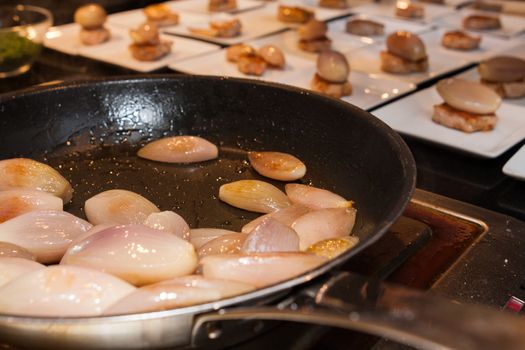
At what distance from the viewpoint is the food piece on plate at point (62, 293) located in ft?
1.51

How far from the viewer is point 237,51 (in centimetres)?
135

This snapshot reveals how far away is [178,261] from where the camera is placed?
0.52 m

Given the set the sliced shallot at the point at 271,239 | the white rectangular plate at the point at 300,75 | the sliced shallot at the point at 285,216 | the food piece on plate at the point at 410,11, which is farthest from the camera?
the food piece on plate at the point at 410,11

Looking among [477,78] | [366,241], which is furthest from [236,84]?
[477,78]

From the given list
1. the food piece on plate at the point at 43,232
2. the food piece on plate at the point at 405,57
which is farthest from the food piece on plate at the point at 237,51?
the food piece on plate at the point at 43,232

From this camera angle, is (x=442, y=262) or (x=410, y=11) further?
(x=410, y=11)

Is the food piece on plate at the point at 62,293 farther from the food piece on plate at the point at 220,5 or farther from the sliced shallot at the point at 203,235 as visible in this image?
the food piece on plate at the point at 220,5

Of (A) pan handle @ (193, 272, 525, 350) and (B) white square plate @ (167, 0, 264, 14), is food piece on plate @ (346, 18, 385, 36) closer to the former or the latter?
(B) white square plate @ (167, 0, 264, 14)

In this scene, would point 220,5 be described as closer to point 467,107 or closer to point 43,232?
point 467,107

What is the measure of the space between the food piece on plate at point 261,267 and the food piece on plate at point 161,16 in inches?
47.8

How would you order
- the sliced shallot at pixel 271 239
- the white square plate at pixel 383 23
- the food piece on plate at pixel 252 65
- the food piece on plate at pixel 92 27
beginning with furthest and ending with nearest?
the white square plate at pixel 383 23 < the food piece on plate at pixel 92 27 < the food piece on plate at pixel 252 65 < the sliced shallot at pixel 271 239

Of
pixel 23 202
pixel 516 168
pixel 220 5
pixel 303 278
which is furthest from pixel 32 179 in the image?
pixel 220 5

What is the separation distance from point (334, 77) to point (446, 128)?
24 centimetres

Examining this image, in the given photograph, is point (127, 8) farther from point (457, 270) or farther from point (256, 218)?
point (457, 270)
